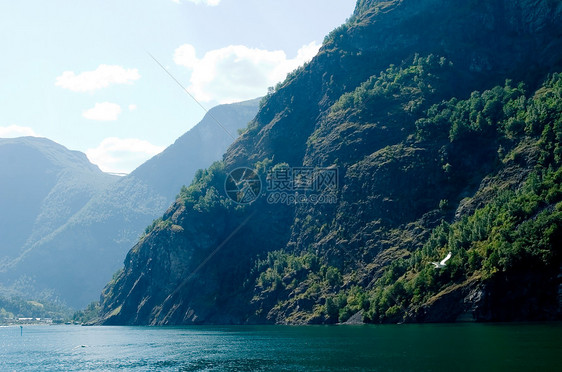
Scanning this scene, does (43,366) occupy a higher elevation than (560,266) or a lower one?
lower

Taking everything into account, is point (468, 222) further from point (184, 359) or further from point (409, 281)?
point (184, 359)

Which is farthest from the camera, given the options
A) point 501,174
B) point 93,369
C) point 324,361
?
point 501,174

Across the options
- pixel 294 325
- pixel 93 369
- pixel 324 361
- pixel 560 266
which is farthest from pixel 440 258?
pixel 93 369

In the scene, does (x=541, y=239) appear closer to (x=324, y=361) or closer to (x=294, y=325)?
(x=324, y=361)

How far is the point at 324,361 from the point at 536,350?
31.0m

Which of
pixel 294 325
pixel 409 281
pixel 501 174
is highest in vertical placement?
pixel 501 174

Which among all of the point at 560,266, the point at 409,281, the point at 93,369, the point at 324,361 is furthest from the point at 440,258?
the point at 93,369

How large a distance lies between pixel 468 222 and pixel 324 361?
10138cm

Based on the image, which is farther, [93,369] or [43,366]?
[43,366]

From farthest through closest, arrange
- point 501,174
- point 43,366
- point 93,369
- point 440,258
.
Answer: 1. point 501,174
2. point 440,258
3. point 43,366
4. point 93,369

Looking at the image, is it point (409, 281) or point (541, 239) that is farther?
point (409, 281)

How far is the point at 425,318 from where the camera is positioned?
152 m

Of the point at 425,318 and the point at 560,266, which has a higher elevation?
the point at 560,266

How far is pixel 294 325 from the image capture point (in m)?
198
